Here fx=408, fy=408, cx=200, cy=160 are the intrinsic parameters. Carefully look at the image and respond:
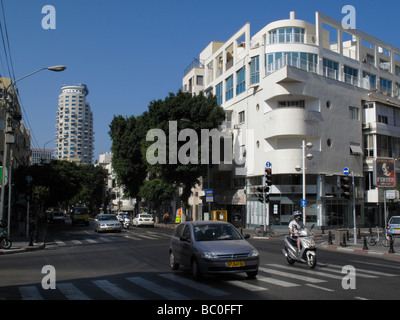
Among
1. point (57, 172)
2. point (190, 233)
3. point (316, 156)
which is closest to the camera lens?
point (190, 233)

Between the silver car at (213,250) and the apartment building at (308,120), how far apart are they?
2540 centimetres

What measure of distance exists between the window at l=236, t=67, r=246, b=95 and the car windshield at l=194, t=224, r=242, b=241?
1394 inches

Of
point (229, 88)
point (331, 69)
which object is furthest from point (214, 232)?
point (229, 88)

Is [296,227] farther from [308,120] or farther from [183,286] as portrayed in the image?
[308,120]

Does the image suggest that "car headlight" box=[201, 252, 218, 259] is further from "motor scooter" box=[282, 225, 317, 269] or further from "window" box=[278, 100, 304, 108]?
"window" box=[278, 100, 304, 108]

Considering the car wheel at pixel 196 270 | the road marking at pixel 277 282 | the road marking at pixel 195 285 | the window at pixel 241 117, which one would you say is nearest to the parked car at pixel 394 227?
the road marking at pixel 277 282

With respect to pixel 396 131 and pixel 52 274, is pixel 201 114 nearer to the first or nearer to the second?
pixel 396 131

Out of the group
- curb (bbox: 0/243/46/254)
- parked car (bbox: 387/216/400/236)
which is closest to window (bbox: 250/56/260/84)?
parked car (bbox: 387/216/400/236)

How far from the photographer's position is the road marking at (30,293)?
8344 mm

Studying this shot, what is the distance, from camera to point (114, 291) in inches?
352

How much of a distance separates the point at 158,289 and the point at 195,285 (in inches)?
36.4

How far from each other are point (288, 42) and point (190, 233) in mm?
32846

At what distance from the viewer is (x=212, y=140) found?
41.4 metres

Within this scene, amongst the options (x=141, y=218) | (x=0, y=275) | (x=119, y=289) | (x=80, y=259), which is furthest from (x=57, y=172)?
(x=119, y=289)
